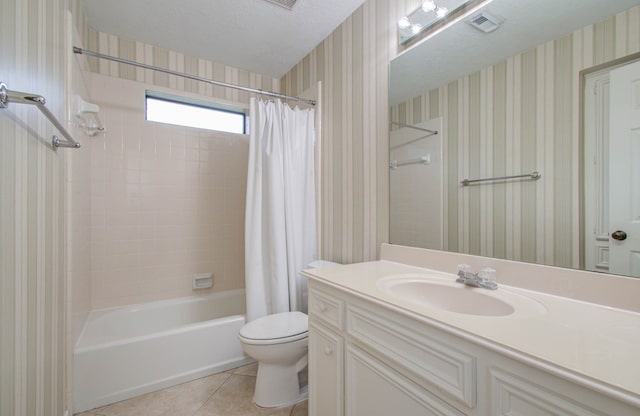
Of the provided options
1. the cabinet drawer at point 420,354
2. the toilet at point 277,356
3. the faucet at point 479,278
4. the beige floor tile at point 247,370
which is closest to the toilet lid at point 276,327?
the toilet at point 277,356

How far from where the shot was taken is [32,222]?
3.13 ft

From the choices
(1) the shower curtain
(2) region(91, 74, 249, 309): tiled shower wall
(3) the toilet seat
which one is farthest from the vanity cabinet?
(2) region(91, 74, 249, 309): tiled shower wall

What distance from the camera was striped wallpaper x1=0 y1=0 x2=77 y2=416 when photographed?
30.4 inches

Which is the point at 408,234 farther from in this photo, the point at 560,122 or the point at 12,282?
the point at 12,282

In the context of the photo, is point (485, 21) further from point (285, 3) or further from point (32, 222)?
point (32, 222)

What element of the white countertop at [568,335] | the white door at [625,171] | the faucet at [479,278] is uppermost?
the white door at [625,171]

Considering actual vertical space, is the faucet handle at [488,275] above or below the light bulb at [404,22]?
below

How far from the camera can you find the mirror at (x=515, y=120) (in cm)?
87

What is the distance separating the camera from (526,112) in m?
0.99

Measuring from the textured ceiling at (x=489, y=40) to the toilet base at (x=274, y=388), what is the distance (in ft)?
5.46

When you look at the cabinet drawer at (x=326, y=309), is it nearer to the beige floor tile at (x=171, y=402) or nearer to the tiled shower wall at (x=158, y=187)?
the beige floor tile at (x=171, y=402)

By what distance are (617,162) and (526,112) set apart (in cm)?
31

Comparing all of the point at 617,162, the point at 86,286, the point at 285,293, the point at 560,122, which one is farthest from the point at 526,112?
the point at 86,286

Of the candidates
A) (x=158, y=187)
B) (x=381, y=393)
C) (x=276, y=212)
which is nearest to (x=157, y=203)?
(x=158, y=187)
